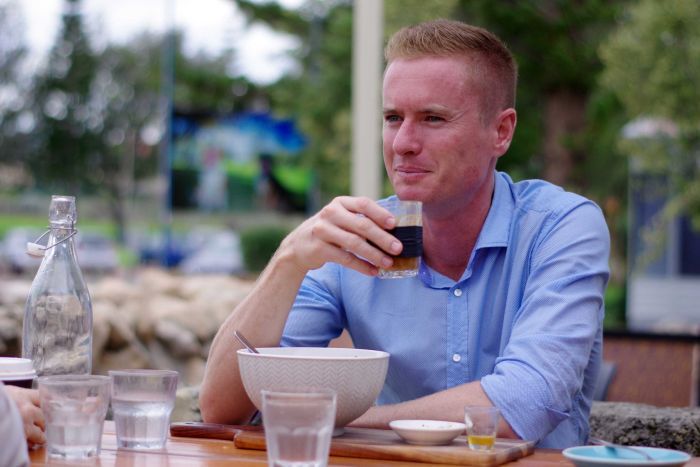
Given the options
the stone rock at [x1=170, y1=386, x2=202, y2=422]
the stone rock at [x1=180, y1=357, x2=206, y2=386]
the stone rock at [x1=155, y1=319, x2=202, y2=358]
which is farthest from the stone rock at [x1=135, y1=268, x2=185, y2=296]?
the stone rock at [x1=170, y1=386, x2=202, y2=422]

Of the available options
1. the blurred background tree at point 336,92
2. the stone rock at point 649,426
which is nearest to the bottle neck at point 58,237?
the stone rock at point 649,426

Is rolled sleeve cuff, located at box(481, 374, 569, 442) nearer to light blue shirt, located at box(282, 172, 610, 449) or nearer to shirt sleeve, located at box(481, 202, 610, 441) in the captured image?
shirt sleeve, located at box(481, 202, 610, 441)

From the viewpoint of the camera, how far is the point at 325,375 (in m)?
1.57

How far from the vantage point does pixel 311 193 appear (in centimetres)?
1438

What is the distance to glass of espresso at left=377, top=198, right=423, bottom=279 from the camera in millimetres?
1779

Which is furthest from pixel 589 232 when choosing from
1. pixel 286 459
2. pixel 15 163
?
pixel 15 163

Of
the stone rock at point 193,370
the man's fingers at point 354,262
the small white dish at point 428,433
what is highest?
the man's fingers at point 354,262

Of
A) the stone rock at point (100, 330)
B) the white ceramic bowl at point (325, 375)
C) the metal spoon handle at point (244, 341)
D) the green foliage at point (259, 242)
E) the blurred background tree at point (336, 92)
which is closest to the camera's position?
the white ceramic bowl at point (325, 375)

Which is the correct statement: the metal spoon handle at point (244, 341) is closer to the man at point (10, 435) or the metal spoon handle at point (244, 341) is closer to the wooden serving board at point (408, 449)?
the wooden serving board at point (408, 449)

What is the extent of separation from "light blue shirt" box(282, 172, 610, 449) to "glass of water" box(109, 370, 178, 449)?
595 mm

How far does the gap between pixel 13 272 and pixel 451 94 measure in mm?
12729

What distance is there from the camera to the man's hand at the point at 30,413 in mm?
1588

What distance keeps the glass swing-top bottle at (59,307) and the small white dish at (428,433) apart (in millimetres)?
603

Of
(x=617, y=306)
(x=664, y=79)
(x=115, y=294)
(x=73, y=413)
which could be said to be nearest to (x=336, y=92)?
(x=617, y=306)
